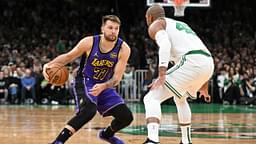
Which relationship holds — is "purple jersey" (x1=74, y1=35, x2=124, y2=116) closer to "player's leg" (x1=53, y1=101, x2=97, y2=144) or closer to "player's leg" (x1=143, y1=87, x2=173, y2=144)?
"player's leg" (x1=53, y1=101, x2=97, y2=144)

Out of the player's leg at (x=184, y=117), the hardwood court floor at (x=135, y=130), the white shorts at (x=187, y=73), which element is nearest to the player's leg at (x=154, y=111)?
the white shorts at (x=187, y=73)

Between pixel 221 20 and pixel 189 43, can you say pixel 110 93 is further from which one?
pixel 221 20

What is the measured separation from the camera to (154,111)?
8141mm

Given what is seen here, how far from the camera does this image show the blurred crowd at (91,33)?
22.2 m

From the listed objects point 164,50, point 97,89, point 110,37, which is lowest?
point 97,89

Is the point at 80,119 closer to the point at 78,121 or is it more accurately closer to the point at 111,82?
the point at 78,121

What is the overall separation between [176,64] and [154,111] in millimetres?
728

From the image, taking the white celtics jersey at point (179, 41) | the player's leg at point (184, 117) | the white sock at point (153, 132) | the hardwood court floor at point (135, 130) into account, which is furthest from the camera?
the hardwood court floor at point (135, 130)

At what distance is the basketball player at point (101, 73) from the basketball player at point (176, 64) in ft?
1.28

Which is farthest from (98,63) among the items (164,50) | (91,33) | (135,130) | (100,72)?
(91,33)

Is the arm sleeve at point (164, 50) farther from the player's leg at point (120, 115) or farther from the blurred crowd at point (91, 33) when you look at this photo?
the blurred crowd at point (91, 33)

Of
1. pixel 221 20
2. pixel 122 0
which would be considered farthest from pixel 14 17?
pixel 221 20

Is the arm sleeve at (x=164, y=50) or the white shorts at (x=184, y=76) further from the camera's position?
the white shorts at (x=184, y=76)

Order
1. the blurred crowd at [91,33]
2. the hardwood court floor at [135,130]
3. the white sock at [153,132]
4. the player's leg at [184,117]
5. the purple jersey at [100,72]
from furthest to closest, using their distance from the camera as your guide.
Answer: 1. the blurred crowd at [91,33]
2. the hardwood court floor at [135,130]
3. the player's leg at [184,117]
4. the purple jersey at [100,72]
5. the white sock at [153,132]
